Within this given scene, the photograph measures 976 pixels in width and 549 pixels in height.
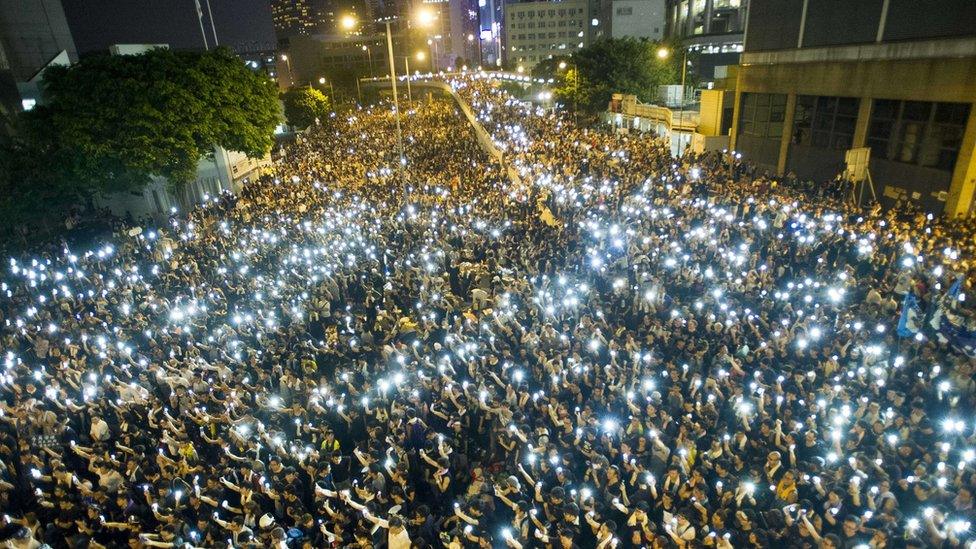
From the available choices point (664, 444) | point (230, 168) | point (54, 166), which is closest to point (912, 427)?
point (664, 444)

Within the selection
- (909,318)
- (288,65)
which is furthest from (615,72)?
(288,65)

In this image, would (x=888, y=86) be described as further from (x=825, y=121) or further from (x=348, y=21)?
(x=348, y=21)

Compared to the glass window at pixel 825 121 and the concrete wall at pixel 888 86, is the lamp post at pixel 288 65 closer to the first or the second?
the concrete wall at pixel 888 86

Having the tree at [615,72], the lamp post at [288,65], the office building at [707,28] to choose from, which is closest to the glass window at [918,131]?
the tree at [615,72]

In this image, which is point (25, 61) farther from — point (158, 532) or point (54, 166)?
point (158, 532)

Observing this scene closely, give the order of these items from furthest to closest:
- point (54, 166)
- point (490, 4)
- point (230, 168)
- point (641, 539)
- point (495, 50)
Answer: point (490, 4) < point (495, 50) < point (230, 168) < point (54, 166) < point (641, 539)

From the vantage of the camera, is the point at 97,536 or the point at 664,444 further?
the point at 664,444
